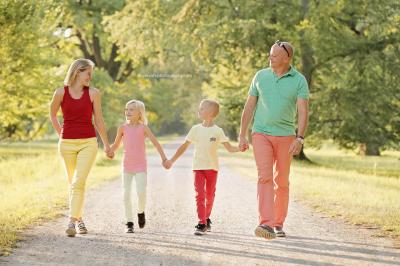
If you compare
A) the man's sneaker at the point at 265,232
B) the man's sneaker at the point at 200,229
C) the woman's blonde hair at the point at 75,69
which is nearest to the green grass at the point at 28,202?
the woman's blonde hair at the point at 75,69

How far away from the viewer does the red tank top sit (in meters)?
8.19

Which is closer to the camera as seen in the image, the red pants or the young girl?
the red pants

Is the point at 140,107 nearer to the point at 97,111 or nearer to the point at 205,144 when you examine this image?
the point at 97,111

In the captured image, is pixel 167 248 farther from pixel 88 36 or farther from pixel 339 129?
pixel 88 36

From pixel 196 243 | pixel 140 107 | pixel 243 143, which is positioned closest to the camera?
pixel 196 243

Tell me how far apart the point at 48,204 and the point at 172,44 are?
16.3 metres

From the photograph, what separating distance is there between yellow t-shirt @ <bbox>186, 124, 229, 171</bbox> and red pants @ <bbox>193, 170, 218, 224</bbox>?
8 cm

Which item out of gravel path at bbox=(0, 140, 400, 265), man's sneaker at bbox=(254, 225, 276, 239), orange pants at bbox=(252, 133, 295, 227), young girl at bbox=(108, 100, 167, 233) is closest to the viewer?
gravel path at bbox=(0, 140, 400, 265)

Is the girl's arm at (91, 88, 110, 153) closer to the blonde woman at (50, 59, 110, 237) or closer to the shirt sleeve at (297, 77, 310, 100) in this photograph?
the blonde woman at (50, 59, 110, 237)

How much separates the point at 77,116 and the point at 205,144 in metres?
1.56

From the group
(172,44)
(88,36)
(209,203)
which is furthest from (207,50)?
(209,203)

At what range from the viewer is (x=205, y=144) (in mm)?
8508

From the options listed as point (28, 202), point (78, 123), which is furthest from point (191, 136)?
point (28, 202)

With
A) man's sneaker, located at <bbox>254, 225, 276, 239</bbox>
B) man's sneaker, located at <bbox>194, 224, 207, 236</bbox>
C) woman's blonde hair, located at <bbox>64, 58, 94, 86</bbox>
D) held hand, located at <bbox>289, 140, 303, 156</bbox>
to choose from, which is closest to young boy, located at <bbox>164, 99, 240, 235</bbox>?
man's sneaker, located at <bbox>194, 224, 207, 236</bbox>
